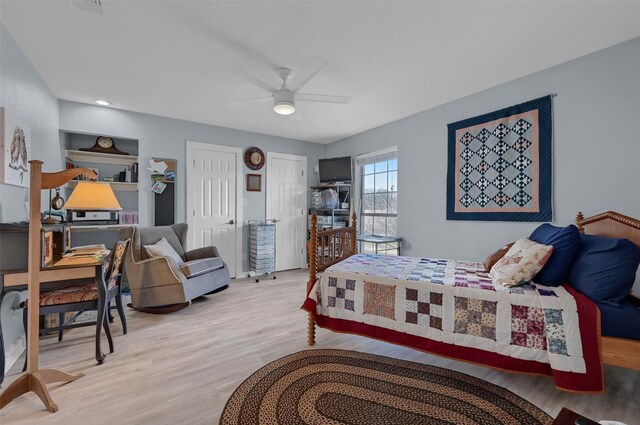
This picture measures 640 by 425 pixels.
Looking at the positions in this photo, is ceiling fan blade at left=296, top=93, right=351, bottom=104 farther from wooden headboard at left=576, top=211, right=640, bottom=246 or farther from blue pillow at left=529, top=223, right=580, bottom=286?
wooden headboard at left=576, top=211, right=640, bottom=246

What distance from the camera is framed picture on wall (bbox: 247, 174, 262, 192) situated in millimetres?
4797

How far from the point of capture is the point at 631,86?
87.0 inches

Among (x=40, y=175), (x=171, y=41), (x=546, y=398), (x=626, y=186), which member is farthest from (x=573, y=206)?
(x=40, y=175)

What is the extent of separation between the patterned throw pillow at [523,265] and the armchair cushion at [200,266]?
2.94m

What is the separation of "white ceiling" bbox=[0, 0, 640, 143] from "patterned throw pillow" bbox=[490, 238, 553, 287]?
162 centimetres

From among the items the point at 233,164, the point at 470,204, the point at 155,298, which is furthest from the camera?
the point at 233,164

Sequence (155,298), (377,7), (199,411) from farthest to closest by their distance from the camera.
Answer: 1. (155,298)
2. (377,7)
3. (199,411)

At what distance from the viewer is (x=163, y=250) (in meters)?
3.21

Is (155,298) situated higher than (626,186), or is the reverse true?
(626,186)

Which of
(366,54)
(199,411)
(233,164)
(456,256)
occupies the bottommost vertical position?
(199,411)

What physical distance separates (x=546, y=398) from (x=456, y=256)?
1848 millimetres

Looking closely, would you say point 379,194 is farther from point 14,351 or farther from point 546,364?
point 14,351

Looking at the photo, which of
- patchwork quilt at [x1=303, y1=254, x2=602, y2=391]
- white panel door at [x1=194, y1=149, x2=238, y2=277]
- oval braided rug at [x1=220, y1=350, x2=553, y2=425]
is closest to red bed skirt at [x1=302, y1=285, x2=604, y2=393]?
patchwork quilt at [x1=303, y1=254, x2=602, y2=391]

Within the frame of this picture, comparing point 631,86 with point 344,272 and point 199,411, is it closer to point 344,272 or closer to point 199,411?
point 344,272
